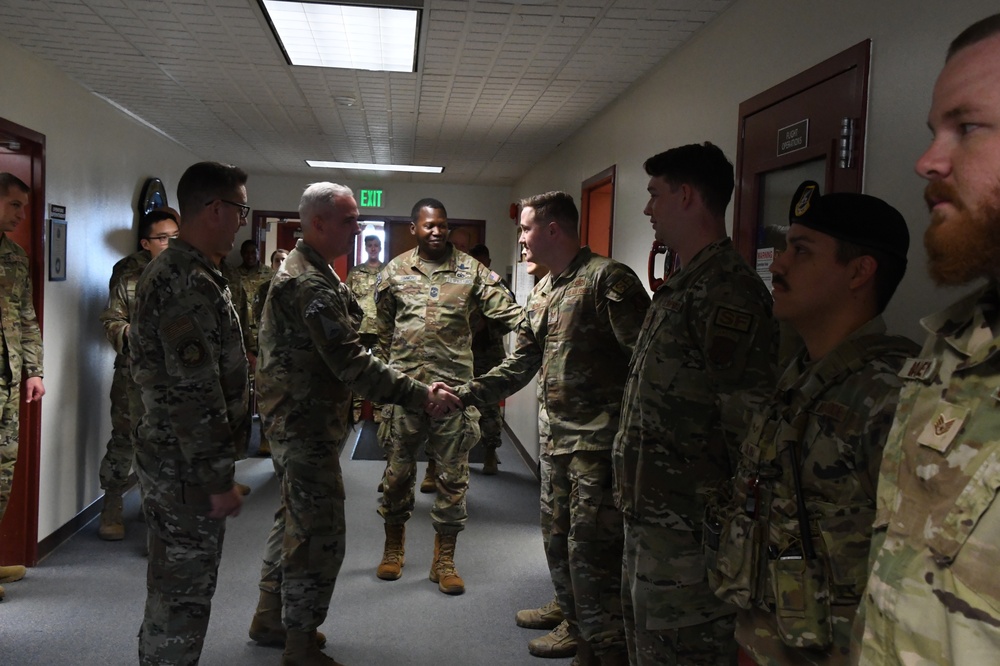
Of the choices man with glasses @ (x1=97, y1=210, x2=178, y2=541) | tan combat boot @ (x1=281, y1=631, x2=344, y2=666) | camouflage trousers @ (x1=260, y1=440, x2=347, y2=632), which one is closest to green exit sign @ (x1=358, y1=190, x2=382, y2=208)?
man with glasses @ (x1=97, y1=210, x2=178, y2=541)

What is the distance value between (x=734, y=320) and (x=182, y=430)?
1499 millimetres

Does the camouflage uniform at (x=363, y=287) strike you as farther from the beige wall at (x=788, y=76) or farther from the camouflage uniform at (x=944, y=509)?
the camouflage uniform at (x=944, y=509)

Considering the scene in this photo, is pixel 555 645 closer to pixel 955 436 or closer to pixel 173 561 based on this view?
pixel 173 561

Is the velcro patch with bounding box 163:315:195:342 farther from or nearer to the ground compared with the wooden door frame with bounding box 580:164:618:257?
nearer to the ground

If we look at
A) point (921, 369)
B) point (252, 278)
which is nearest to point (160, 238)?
point (252, 278)

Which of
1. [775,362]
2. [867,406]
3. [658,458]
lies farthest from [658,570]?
[867,406]

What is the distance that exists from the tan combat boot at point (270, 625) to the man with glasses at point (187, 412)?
0.72 meters

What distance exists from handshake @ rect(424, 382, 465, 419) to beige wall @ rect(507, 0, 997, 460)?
1.37 meters

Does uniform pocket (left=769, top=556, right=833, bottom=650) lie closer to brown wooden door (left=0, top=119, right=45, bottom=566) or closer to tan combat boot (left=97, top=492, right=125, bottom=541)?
brown wooden door (left=0, top=119, right=45, bottom=566)

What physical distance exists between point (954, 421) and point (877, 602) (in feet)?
0.75

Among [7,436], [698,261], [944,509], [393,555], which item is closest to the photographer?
[944,509]

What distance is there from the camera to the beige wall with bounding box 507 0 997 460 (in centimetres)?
166

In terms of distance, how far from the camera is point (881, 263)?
4.47ft

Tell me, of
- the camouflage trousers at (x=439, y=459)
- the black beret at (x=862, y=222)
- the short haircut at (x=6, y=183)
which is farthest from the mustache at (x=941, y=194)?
the short haircut at (x=6, y=183)
